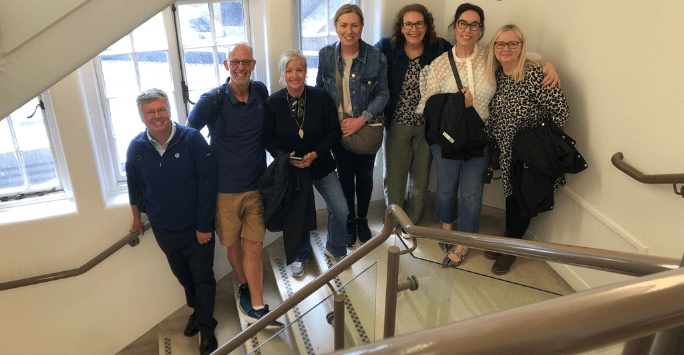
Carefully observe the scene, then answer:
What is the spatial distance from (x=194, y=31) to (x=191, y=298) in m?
1.96

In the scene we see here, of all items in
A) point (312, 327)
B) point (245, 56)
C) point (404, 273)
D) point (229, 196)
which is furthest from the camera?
point (229, 196)

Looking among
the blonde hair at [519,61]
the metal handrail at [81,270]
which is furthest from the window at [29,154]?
the blonde hair at [519,61]

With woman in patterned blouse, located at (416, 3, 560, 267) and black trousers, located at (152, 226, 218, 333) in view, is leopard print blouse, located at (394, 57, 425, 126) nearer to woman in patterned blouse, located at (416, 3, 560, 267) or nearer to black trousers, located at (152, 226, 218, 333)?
woman in patterned blouse, located at (416, 3, 560, 267)

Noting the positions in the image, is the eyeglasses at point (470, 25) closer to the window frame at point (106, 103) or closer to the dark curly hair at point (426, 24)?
the dark curly hair at point (426, 24)

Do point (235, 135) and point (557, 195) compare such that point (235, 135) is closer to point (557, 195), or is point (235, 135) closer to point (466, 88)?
point (466, 88)

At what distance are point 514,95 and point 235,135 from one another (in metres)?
1.74

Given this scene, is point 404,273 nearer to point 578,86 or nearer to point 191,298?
point 578,86

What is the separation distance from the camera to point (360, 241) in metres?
3.98

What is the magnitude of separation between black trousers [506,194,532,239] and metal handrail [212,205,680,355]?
121 centimetres

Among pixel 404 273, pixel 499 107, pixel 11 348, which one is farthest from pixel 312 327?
pixel 11 348

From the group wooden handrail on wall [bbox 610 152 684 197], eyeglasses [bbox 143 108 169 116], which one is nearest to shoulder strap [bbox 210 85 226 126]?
eyeglasses [bbox 143 108 169 116]

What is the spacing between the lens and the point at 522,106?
3.02 meters

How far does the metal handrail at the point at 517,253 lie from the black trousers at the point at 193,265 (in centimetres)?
89

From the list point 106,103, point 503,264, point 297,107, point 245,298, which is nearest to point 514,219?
point 503,264
